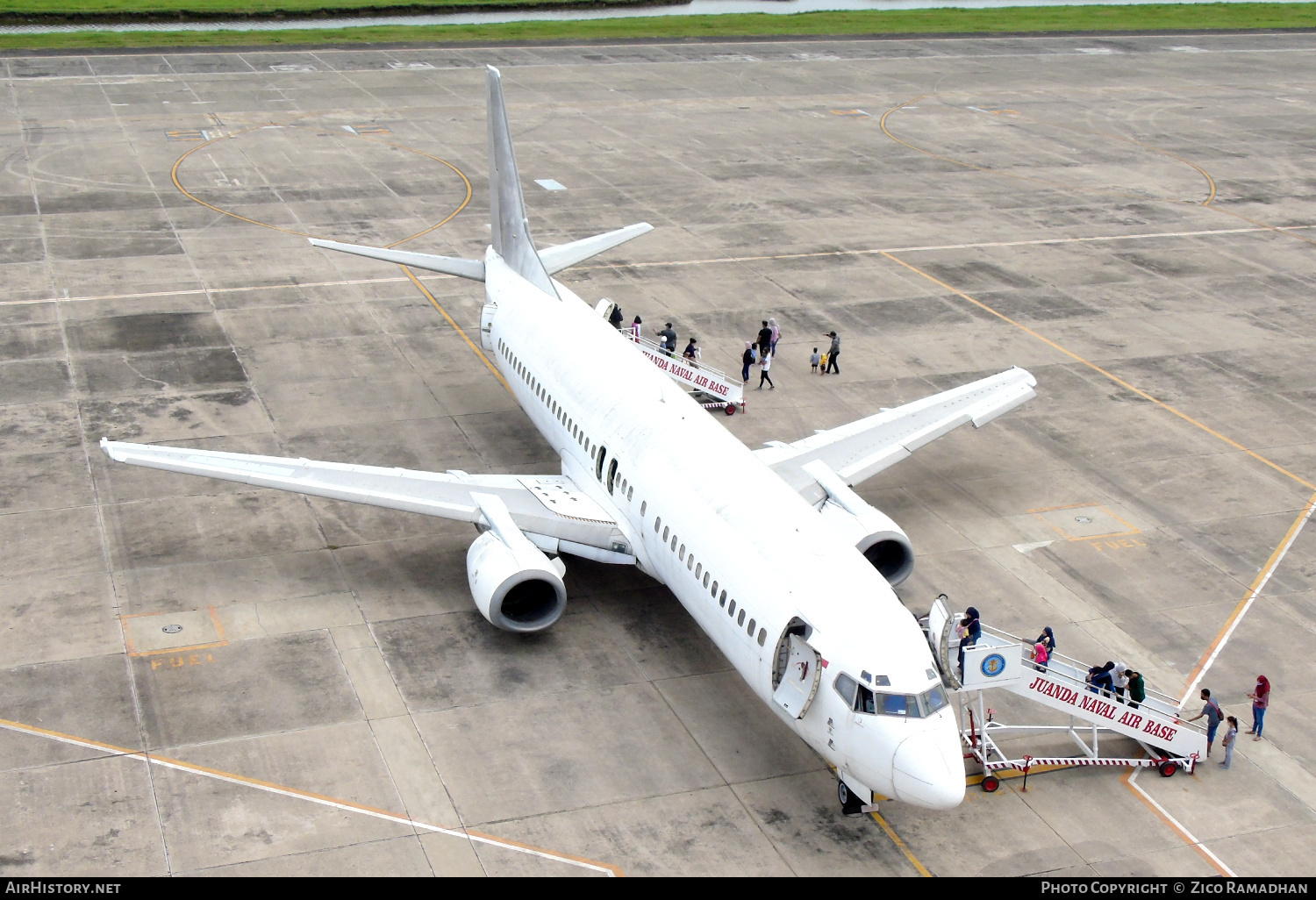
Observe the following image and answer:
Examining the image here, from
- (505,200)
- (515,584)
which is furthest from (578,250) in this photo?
(515,584)

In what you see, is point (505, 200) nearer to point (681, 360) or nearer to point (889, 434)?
point (681, 360)

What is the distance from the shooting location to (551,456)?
139ft

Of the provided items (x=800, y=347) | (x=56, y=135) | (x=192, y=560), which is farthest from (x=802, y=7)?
(x=192, y=560)

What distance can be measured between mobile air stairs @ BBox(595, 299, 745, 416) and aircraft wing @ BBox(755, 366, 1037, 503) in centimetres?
657

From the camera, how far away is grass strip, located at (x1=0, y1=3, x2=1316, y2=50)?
348ft

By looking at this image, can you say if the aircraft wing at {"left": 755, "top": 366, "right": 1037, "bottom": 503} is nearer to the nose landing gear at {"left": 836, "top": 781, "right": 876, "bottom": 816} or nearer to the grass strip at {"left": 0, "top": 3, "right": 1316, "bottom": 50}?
the nose landing gear at {"left": 836, "top": 781, "right": 876, "bottom": 816}

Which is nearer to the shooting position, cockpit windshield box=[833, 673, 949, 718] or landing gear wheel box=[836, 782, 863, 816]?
cockpit windshield box=[833, 673, 949, 718]

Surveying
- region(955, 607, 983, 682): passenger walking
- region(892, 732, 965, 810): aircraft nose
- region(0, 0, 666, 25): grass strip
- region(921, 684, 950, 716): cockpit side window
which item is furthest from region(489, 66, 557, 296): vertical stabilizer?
region(0, 0, 666, 25): grass strip

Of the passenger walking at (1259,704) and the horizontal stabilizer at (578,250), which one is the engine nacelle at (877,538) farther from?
the horizontal stabilizer at (578,250)

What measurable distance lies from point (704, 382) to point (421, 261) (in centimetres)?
1061

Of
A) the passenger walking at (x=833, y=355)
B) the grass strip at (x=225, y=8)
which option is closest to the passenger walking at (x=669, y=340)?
the passenger walking at (x=833, y=355)

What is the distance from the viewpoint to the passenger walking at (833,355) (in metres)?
48.6

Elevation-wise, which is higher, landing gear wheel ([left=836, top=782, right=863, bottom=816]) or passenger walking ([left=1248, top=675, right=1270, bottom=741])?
passenger walking ([left=1248, top=675, right=1270, bottom=741])

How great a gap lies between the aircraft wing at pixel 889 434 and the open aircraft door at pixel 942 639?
794 cm
